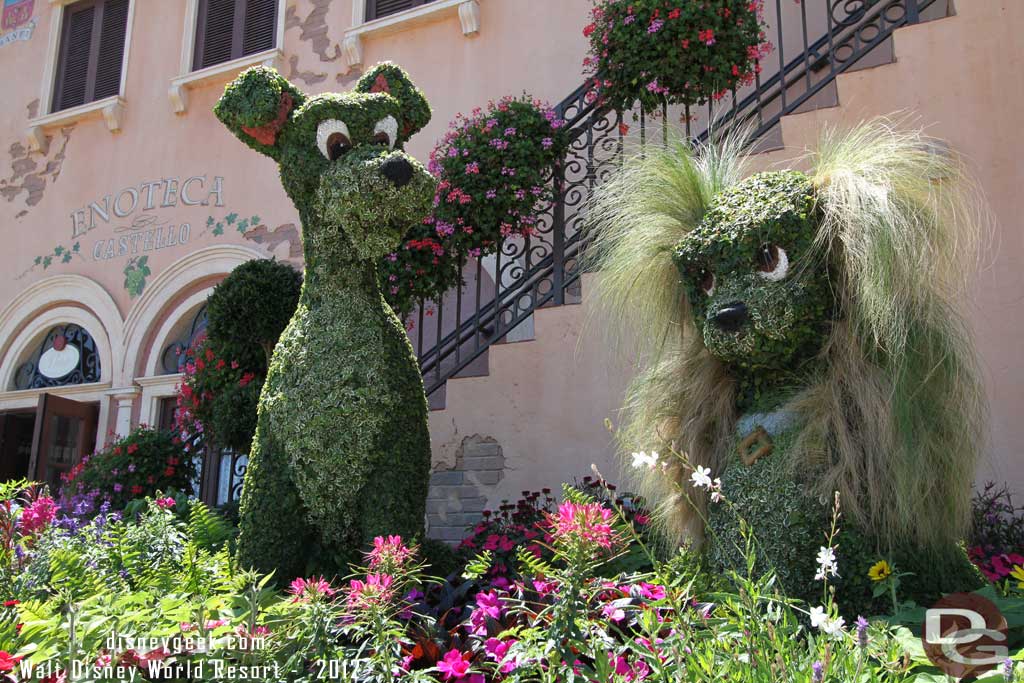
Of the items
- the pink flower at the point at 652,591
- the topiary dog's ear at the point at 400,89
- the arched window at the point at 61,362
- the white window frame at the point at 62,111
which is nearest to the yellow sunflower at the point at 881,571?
the pink flower at the point at 652,591

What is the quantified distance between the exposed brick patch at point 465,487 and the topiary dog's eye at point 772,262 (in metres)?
2.50

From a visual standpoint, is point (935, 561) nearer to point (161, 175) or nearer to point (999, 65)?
point (999, 65)

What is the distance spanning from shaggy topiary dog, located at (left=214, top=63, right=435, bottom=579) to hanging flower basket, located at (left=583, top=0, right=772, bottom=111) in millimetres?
2127

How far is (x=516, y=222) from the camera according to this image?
17.1 feet

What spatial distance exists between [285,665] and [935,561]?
1.74 meters

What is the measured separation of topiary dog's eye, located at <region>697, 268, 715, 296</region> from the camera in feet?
8.82

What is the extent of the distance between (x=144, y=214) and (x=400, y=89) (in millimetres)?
5810

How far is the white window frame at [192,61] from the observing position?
26.3 feet

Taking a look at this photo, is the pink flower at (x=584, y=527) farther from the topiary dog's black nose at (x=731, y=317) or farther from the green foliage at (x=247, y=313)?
the green foliage at (x=247, y=313)

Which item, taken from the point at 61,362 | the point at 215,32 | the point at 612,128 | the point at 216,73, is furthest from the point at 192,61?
the point at 612,128

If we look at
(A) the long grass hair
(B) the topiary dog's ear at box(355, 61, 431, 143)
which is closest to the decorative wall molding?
(B) the topiary dog's ear at box(355, 61, 431, 143)

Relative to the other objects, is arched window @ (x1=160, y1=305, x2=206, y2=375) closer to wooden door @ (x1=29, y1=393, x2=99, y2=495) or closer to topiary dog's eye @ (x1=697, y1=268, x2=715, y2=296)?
wooden door @ (x1=29, y1=393, x2=99, y2=495)

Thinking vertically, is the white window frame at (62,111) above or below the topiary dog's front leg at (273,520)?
above

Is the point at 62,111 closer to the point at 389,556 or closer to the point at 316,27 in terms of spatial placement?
the point at 316,27
